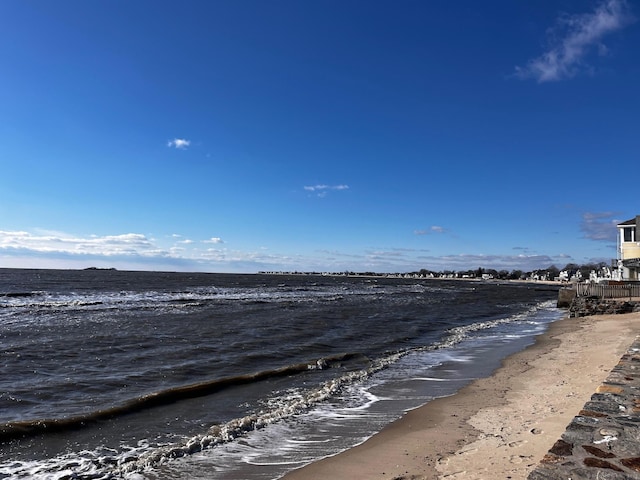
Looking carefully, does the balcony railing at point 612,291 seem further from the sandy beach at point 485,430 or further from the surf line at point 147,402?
the surf line at point 147,402

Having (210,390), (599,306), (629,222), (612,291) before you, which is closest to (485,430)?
(210,390)

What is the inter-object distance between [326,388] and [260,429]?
3037 millimetres

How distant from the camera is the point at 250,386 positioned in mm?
11172

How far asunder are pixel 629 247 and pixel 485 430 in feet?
119

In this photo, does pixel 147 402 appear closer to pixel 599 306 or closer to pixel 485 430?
pixel 485 430

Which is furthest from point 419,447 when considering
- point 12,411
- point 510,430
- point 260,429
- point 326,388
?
point 12,411

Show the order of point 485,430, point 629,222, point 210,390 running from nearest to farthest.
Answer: point 485,430 → point 210,390 → point 629,222

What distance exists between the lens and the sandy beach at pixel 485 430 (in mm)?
5543

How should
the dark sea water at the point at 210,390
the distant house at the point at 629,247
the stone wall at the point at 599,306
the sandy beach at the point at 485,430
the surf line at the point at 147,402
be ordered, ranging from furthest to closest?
the distant house at the point at 629,247 < the stone wall at the point at 599,306 < the surf line at the point at 147,402 < the dark sea water at the point at 210,390 < the sandy beach at the point at 485,430

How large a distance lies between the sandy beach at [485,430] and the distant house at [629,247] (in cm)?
2684

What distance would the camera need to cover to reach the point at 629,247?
36.4 metres


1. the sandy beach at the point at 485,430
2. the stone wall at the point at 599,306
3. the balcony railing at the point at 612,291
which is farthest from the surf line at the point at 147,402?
the balcony railing at the point at 612,291

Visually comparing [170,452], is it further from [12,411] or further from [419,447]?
[12,411]

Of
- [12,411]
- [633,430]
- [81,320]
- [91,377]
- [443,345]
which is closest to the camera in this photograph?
[633,430]
